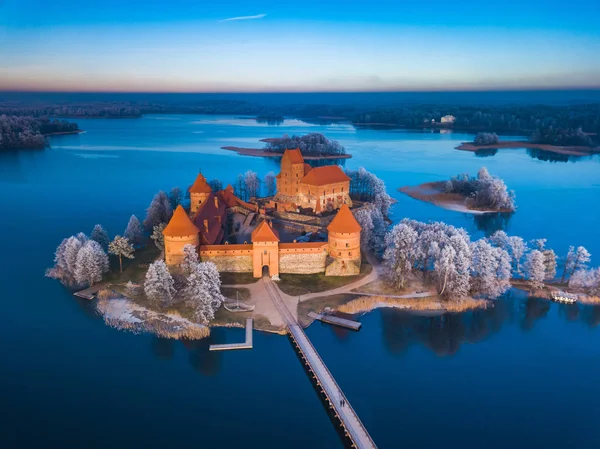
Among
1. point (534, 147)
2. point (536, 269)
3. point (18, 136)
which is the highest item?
point (18, 136)

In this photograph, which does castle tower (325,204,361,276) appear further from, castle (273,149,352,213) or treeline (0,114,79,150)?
treeline (0,114,79,150)

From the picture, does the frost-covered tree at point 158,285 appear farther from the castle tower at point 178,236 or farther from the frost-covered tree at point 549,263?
the frost-covered tree at point 549,263

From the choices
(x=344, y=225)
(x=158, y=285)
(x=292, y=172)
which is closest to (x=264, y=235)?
(x=344, y=225)

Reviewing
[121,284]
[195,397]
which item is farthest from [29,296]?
[195,397]

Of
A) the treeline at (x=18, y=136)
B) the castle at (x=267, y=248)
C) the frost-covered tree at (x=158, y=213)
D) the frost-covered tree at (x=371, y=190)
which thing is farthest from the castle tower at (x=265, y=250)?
the treeline at (x=18, y=136)

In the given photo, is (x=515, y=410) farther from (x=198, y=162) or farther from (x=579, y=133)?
(x=579, y=133)

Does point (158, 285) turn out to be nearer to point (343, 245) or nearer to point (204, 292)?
point (204, 292)
